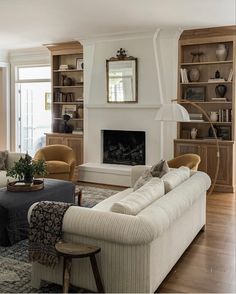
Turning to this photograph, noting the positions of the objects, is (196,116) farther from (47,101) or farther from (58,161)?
(47,101)

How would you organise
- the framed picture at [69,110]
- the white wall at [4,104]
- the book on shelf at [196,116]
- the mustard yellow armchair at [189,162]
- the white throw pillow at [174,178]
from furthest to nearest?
the white wall at [4,104] → the framed picture at [69,110] → the book on shelf at [196,116] → the mustard yellow armchair at [189,162] → the white throw pillow at [174,178]

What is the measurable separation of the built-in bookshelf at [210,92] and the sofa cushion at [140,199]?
10.4 ft

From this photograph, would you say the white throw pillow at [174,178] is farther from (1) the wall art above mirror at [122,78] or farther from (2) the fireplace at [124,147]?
(1) the wall art above mirror at [122,78]

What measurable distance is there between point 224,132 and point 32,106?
4.58 metres

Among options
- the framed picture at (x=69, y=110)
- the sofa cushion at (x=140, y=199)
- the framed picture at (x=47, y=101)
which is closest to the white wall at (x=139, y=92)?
the framed picture at (x=69, y=110)

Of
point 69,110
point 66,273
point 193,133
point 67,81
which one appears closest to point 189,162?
point 193,133

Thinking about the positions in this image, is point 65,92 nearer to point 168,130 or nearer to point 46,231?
point 168,130

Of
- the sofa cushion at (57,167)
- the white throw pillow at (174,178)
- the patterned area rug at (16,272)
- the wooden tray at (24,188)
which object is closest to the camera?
the patterned area rug at (16,272)

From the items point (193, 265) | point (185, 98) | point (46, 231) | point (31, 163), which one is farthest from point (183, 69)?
point (46, 231)

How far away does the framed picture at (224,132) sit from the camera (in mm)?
6363

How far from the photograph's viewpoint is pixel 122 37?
6.75 metres

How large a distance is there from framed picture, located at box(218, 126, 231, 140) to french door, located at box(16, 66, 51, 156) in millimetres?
3952

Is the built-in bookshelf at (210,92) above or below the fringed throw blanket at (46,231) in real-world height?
above

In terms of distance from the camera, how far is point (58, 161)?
6426mm
